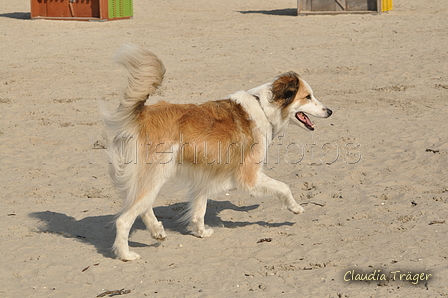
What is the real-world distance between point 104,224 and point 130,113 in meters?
1.55

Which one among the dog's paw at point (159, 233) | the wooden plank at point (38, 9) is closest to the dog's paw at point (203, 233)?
the dog's paw at point (159, 233)

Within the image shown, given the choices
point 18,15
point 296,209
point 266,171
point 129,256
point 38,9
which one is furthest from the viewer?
point 18,15

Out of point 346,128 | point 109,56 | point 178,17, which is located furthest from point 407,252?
point 178,17

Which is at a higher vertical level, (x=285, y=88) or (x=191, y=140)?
(x=285, y=88)

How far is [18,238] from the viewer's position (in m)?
5.58

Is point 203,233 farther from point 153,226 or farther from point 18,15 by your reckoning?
point 18,15

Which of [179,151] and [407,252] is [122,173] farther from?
[407,252]

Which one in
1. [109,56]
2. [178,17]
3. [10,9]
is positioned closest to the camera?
[109,56]

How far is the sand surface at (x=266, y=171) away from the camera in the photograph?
477 cm

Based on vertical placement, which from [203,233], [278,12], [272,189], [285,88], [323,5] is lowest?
[203,233]

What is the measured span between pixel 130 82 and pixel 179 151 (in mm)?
747

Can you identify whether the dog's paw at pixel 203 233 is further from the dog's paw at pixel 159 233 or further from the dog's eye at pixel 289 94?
the dog's eye at pixel 289 94

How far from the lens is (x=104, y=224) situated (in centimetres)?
606

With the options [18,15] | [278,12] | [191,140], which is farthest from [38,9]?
[191,140]
